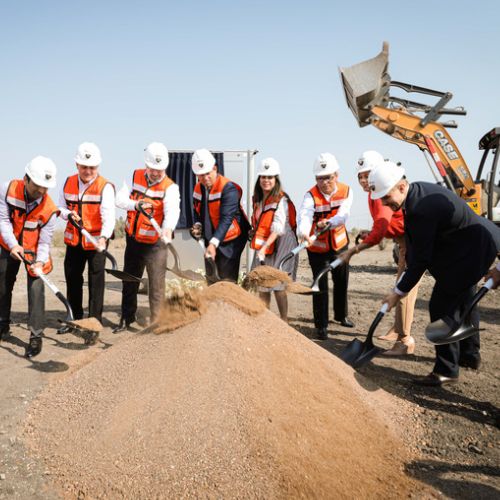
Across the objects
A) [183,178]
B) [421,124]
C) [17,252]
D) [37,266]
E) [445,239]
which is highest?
[421,124]

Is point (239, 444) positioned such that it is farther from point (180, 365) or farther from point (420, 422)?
point (420, 422)

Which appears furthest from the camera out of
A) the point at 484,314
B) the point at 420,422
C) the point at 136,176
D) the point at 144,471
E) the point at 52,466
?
the point at 484,314

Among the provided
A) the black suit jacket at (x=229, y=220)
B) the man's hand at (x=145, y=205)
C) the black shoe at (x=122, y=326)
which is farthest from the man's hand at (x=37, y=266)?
the black suit jacket at (x=229, y=220)

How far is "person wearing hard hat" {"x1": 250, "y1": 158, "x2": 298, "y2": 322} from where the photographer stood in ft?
16.0

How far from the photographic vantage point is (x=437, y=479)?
2605 mm

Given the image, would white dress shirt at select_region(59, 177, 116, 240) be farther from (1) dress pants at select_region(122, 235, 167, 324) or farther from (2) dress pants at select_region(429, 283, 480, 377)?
(2) dress pants at select_region(429, 283, 480, 377)

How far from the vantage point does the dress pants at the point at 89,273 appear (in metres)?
4.98

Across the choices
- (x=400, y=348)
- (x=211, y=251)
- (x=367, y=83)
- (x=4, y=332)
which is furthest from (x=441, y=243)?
(x=367, y=83)

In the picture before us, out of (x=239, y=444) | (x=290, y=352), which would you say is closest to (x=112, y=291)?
(x=290, y=352)

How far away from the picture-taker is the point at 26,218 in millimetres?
4453

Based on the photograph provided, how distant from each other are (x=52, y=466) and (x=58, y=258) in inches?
418

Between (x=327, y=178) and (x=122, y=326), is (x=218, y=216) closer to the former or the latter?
(x=327, y=178)

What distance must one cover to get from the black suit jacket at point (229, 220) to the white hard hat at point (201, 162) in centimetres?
25

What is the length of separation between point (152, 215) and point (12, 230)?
1238 mm
